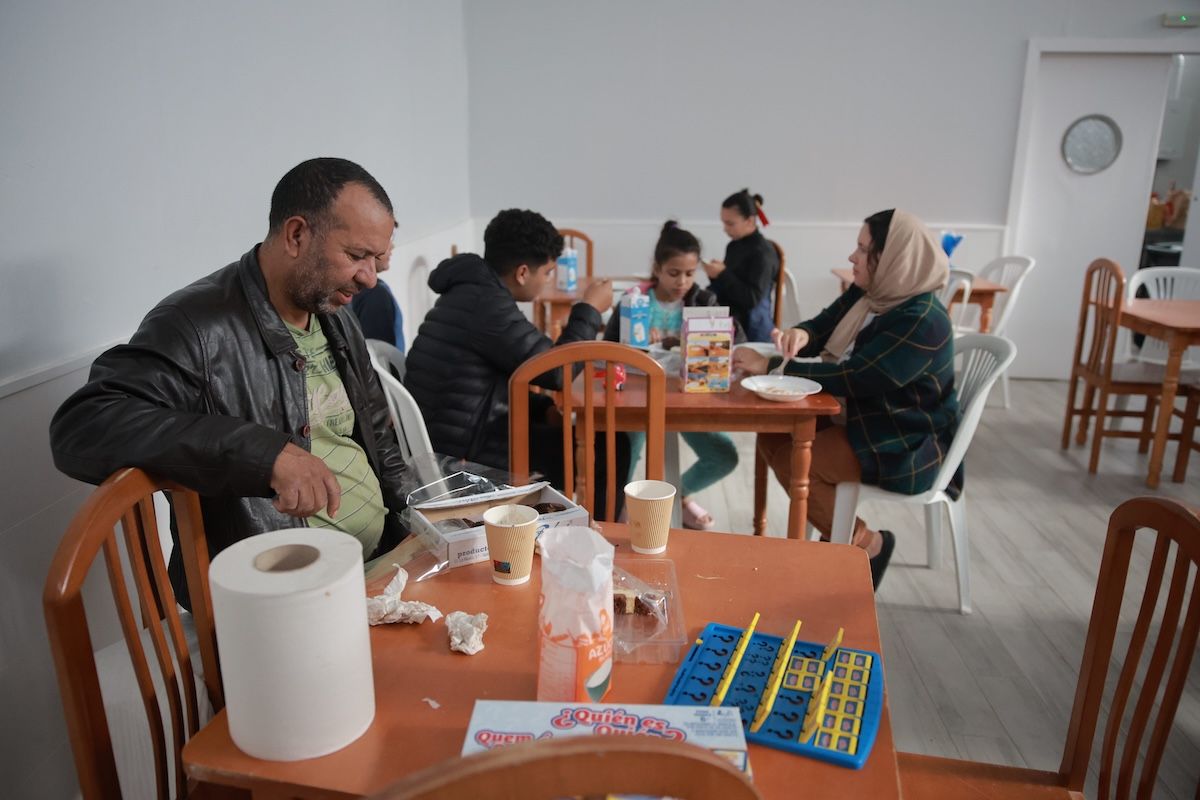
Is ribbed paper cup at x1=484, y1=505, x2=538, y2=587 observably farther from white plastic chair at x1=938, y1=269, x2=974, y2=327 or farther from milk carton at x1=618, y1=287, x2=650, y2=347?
white plastic chair at x1=938, y1=269, x2=974, y2=327

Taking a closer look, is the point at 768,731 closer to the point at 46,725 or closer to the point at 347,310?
Answer: the point at 347,310

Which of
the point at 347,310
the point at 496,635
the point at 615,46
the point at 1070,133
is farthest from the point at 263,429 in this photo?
the point at 1070,133

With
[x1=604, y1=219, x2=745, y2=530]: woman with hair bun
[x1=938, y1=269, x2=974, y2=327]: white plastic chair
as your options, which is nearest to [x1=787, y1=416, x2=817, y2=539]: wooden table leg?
[x1=604, y1=219, x2=745, y2=530]: woman with hair bun

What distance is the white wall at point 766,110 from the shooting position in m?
4.96

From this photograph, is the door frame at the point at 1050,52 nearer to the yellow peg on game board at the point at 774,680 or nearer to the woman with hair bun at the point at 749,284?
the woman with hair bun at the point at 749,284

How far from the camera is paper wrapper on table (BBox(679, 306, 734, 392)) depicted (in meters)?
2.21

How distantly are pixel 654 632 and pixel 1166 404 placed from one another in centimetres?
324

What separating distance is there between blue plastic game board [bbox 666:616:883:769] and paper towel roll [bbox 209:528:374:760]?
1.12 ft

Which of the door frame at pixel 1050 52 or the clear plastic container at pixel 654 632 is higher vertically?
the door frame at pixel 1050 52

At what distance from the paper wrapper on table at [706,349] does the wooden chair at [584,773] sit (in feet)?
5.62

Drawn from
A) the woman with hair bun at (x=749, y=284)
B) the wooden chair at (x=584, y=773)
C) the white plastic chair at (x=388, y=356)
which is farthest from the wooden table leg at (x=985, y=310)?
the wooden chair at (x=584, y=773)

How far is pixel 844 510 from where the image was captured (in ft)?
7.73

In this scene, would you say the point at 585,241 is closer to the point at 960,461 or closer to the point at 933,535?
the point at 933,535

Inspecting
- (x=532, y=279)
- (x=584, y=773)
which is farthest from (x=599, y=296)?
(x=584, y=773)
